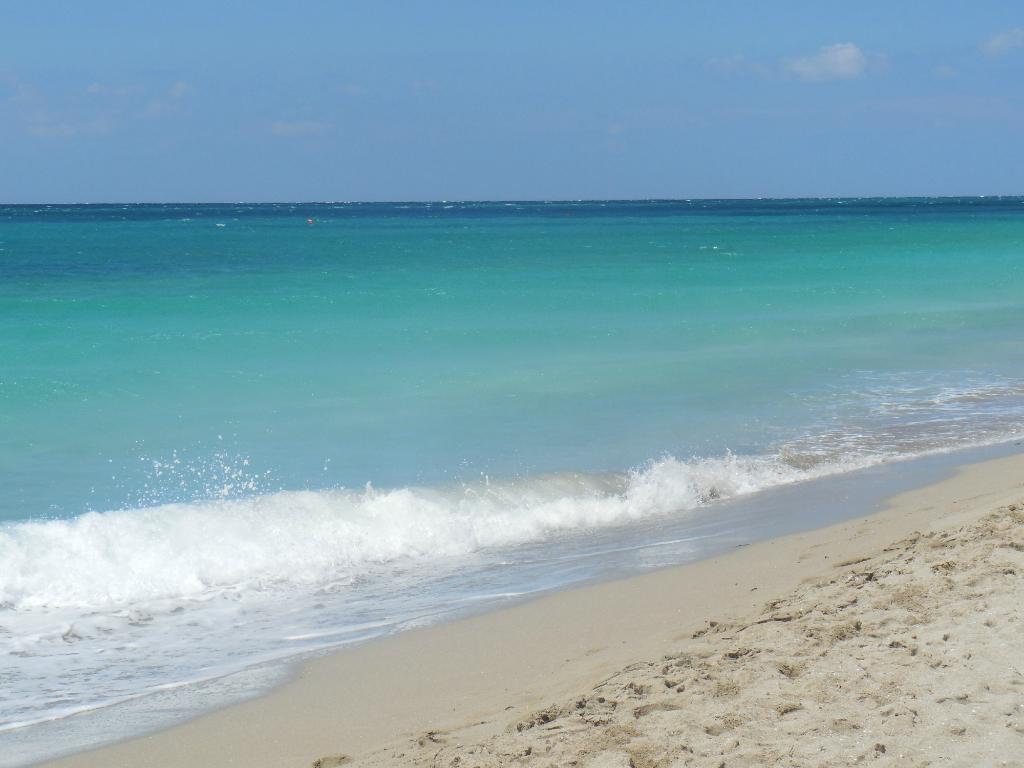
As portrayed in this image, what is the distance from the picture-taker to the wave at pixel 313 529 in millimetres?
7270

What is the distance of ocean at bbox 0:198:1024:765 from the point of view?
6.49 meters

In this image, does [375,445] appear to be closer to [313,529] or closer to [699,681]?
[313,529]

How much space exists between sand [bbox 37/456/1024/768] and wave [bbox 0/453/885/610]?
1839 mm

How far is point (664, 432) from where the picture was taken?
1178 cm

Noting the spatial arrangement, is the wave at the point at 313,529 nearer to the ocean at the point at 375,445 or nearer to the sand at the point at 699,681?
the ocean at the point at 375,445

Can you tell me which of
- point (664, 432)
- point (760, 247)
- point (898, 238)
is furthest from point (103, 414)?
point (898, 238)

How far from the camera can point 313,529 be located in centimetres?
835

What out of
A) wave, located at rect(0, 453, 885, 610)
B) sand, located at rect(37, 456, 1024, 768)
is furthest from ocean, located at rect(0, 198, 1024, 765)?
sand, located at rect(37, 456, 1024, 768)

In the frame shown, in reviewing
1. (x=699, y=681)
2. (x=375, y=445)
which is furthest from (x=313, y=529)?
(x=699, y=681)

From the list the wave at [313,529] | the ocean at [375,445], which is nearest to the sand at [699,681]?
the ocean at [375,445]

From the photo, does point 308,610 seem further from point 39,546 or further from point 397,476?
point 397,476

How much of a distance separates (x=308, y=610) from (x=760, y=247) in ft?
153

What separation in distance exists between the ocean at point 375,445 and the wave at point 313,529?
3 cm

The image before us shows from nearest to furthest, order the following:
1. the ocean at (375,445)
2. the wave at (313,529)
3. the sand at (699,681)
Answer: the sand at (699,681)
the ocean at (375,445)
the wave at (313,529)
